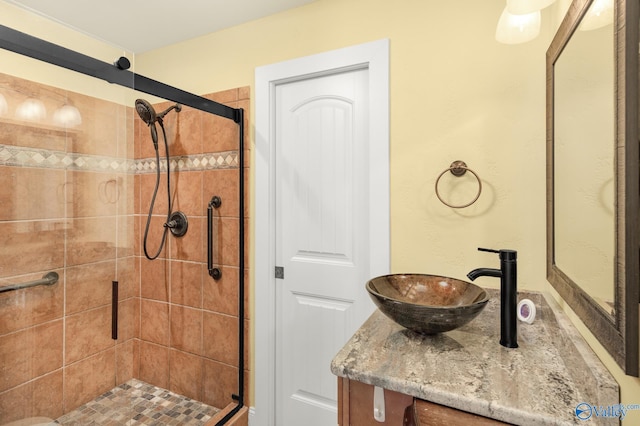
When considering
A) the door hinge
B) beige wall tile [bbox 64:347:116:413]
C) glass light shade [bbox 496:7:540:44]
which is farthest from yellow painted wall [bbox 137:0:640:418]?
beige wall tile [bbox 64:347:116:413]

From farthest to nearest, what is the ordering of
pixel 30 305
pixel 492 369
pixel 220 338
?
pixel 220 338, pixel 30 305, pixel 492 369

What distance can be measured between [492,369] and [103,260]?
1.66 meters

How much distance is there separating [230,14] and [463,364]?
2073mm

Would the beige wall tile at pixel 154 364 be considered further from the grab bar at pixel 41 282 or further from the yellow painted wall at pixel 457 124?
the yellow painted wall at pixel 457 124

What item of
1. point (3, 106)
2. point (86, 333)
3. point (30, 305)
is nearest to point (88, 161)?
point (3, 106)

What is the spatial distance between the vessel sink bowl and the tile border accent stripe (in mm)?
1235

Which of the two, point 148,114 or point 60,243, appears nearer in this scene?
point 60,243

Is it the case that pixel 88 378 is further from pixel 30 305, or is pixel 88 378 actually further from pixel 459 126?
pixel 459 126

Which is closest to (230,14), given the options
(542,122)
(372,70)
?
(372,70)

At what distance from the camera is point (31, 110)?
1.25 meters

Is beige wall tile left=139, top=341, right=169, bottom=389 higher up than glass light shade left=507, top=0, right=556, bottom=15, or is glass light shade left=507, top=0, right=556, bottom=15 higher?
glass light shade left=507, top=0, right=556, bottom=15

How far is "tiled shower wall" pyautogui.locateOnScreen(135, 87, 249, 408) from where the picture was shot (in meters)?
1.91

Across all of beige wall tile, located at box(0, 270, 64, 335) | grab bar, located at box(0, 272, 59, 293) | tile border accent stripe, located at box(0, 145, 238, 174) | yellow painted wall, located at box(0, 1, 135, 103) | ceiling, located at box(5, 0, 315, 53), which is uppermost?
ceiling, located at box(5, 0, 315, 53)

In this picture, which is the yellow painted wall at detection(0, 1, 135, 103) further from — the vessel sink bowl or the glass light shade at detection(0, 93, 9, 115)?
the vessel sink bowl
